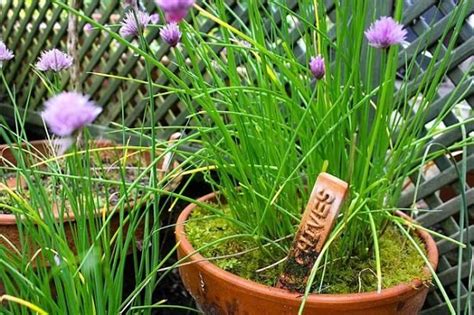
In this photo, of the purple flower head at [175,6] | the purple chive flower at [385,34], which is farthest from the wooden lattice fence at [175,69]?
the purple flower head at [175,6]

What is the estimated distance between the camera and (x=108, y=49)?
1702 millimetres

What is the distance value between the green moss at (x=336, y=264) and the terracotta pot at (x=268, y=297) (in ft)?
0.09

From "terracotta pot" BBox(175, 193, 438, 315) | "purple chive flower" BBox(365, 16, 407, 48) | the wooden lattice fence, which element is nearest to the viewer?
"purple chive flower" BBox(365, 16, 407, 48)

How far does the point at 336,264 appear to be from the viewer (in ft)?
2.71

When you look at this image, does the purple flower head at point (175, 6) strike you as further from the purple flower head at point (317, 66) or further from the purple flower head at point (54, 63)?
the purple flower head at point (54, 63)

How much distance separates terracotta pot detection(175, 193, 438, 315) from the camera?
2.34 feet

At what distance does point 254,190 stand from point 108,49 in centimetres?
103

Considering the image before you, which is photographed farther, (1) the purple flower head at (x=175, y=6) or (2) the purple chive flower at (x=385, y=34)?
(2) the purple chive flower at (x=385, y=34)

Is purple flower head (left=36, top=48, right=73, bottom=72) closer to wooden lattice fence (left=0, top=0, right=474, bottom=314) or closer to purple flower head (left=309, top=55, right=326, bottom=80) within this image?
wooden lattice fence (left=0, top=0, right=474, bottom=314)

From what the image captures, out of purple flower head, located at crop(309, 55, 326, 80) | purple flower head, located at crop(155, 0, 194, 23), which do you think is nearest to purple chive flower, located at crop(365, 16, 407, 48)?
purple flower head, located at crop(309, 55, 326, 80)

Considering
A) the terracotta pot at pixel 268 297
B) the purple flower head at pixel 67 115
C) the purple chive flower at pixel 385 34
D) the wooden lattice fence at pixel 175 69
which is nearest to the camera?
the purple flower head at pixel 67 115

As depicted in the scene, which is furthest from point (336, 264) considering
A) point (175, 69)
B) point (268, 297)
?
point (175, 69)

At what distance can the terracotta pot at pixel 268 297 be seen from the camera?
2.34 feet

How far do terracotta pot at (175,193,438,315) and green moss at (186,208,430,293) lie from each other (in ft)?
0.09
